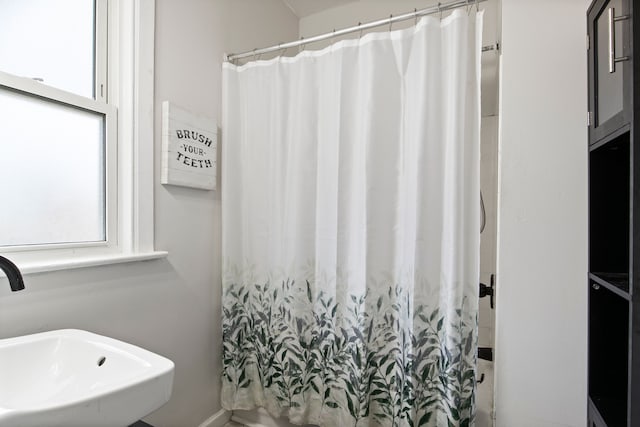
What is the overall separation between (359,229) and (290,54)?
1.45 m

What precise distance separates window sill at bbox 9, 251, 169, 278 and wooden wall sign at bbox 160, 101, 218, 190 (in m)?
0.33

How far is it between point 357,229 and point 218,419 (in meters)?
1.26

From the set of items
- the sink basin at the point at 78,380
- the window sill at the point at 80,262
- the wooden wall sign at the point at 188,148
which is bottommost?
the sink basin at the point at 78,380

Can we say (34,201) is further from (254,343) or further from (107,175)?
(254,343)

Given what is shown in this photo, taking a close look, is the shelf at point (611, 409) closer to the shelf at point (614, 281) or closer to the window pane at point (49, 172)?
the shelf at point (614, 281)

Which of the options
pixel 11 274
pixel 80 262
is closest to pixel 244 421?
pixel 80 262

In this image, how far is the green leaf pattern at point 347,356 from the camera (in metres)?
1.18

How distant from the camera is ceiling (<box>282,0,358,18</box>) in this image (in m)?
2.21

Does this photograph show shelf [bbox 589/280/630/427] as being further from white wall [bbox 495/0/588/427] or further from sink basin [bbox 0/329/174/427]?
sink basin [bbox 0/329/174/427]

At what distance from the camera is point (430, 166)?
123cm

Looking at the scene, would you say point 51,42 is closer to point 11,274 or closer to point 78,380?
point 11,274

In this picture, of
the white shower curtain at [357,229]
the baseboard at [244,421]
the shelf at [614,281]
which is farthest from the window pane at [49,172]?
the shelf at [614,281]

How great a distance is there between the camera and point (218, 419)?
168 cm

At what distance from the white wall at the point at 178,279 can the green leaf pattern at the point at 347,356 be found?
5.3 inches
